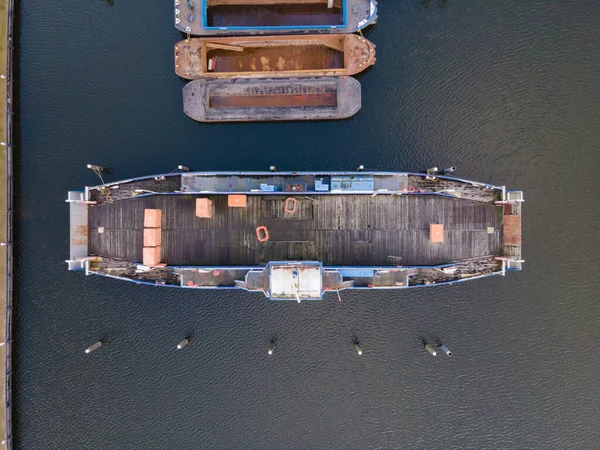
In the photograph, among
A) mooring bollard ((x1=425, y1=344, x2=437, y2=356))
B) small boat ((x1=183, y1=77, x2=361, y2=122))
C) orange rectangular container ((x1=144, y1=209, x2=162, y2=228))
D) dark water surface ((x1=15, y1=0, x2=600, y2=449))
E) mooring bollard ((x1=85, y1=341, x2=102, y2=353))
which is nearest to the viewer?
orange rectangular container ((x1=144, y1=209, x2=162, y2=228))

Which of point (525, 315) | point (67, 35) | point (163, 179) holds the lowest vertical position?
point (525, 315)

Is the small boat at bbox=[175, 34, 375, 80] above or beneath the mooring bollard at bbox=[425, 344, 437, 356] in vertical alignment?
above

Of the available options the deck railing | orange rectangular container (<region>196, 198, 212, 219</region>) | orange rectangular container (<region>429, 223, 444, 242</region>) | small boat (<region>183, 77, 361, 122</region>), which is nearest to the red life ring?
orange rectangular container (<region>196, 198, 212, 219</region>)

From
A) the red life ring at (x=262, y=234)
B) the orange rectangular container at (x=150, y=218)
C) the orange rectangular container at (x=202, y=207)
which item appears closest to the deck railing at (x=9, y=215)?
the orange rectangular container at (x=150, y=218)

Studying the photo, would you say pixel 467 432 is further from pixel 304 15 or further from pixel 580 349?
pixel 304 15

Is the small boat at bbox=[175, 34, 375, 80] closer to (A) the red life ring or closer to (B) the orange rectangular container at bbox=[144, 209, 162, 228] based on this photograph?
(B) the orange rectangular container at bbox=[144, 209, 162, 228]

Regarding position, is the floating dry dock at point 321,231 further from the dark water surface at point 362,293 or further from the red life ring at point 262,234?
the dark water surface at point 362,293

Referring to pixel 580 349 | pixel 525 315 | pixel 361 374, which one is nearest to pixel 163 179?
pixel 361 374
